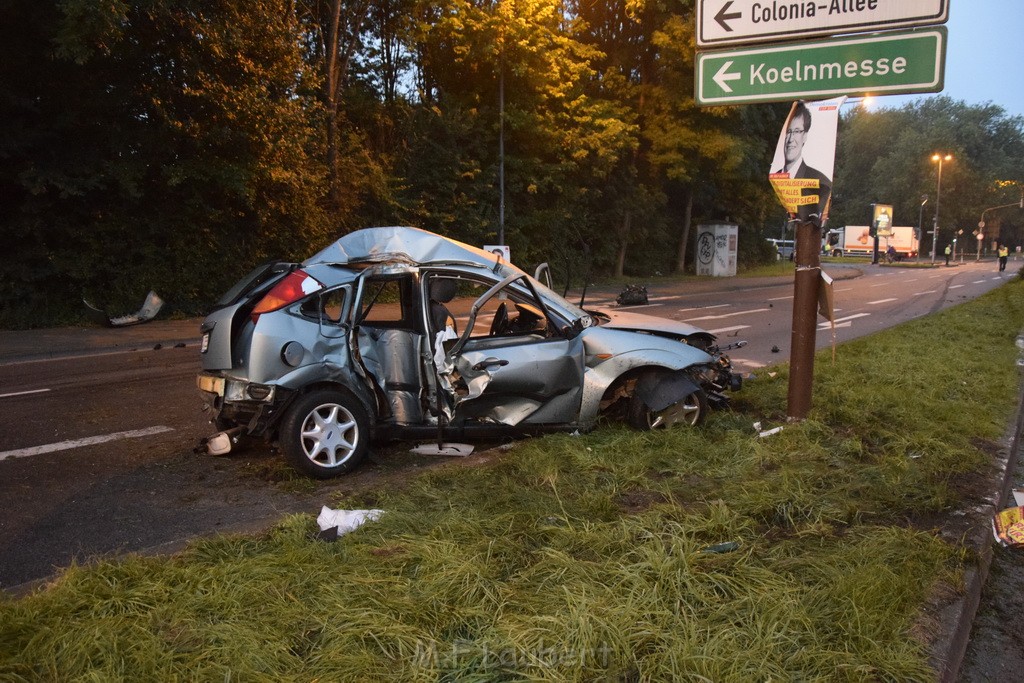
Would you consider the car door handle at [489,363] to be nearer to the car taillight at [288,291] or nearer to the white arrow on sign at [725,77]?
the car taillight at [288,291]

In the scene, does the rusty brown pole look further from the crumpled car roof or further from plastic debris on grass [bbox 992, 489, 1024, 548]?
the crumpled car roof

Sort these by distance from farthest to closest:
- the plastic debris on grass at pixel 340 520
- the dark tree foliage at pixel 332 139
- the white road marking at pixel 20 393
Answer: the dark tree foliage at pixel 332 139, the white road marking at pixel 20 393, the plastic debris on grass at pixel 340 520

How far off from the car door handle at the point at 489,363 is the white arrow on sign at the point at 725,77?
8.30ft

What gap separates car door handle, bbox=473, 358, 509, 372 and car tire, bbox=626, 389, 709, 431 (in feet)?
3.80

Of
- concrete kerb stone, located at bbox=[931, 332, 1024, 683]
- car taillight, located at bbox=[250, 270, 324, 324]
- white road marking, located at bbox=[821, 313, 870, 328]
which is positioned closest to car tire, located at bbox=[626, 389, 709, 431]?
concrete kerb stone, located at bbox=[931, 332, 1024, 683]

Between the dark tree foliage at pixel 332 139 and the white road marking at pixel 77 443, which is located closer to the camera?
the white road marking at pixel 77 443

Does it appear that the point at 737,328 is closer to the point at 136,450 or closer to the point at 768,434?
the point at 768,434

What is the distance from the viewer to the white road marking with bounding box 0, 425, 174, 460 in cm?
593

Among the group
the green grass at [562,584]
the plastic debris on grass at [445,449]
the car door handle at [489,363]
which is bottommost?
the plastic debris on grass at [445,449]

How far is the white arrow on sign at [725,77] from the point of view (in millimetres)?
5270

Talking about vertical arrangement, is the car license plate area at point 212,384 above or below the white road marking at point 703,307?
above

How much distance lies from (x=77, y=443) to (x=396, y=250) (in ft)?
10.6

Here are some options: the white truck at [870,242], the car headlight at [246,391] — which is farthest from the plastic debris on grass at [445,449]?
the white truck at [870,242]

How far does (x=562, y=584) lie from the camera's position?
3113 millimetres
